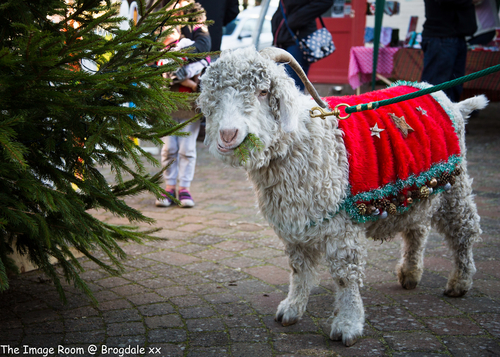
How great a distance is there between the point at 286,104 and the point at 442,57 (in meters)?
4.56

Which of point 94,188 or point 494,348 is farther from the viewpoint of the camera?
point 94,188

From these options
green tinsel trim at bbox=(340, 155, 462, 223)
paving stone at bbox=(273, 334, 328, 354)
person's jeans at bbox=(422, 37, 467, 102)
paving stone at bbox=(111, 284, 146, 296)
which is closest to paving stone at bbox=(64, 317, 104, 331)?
paving stone at bbox=(111, 284, 146, 296)

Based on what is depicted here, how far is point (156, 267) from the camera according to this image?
12.1 ft

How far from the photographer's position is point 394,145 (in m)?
2.73

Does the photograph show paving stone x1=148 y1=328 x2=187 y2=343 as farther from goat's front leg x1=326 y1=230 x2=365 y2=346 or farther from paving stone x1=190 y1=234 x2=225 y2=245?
paving stone x1=190 y1=234 x2=225 y2=245

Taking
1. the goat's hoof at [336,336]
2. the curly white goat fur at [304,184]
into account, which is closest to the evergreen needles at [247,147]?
the curly white goat fur at [304,184]

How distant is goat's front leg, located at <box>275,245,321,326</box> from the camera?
2.82 m

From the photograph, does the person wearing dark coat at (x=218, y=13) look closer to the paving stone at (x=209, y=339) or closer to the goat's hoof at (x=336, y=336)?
the paving stone at (x=209, y=339)

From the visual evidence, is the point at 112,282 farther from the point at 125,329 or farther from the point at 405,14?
the point at 405,14

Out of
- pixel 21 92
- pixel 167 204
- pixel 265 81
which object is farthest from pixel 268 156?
pixel 167 204

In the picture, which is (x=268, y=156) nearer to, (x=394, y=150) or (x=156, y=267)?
(x=394, y=150)

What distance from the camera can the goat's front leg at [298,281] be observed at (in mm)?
2818

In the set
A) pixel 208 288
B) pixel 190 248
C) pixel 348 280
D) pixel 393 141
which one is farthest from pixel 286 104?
pixel 190 248

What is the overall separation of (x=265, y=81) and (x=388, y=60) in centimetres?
769
